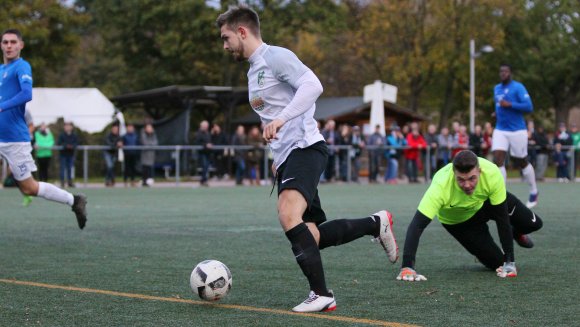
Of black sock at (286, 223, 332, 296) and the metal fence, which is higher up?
the metal fence

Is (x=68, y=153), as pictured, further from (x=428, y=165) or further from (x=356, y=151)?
(x=428, y=165)

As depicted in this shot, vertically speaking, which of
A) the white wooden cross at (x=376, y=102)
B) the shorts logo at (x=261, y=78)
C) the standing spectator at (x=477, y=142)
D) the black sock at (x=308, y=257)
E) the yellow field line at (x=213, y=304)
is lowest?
the yellow field line at (x=213, y=304)

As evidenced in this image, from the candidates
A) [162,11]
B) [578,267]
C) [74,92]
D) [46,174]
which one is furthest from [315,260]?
[162,11]

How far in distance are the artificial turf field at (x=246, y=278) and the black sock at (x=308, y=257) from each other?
0.67 feet

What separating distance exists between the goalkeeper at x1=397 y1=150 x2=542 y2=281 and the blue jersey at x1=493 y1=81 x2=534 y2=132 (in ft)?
22.9

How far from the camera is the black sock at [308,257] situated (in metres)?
6.07

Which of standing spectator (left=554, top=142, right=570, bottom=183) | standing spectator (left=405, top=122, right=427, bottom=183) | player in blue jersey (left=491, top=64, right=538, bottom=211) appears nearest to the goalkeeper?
player in blue jersey (left=491, top=64, right=538, bottom=211)

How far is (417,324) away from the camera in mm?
5496

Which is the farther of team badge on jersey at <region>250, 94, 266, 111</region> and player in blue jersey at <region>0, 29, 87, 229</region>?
player in blue jersey at <region>0, 29, 87, 229</region>

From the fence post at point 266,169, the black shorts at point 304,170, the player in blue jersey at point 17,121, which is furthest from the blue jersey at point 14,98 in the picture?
the fence post at point 266,169

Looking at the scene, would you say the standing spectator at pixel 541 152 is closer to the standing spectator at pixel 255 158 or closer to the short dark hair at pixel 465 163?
the standing spectator at pixel 255 158

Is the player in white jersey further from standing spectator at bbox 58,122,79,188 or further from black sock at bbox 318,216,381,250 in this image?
standing spectator at bbox 58,122,79,188

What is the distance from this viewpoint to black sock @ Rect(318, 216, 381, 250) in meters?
6.82

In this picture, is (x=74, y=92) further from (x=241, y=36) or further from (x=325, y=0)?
(x=241, y=36)
